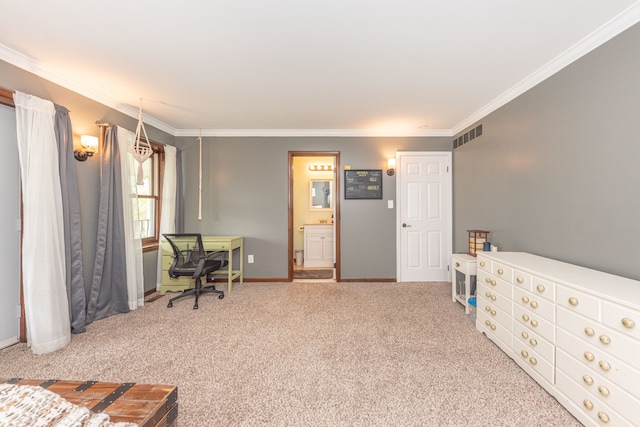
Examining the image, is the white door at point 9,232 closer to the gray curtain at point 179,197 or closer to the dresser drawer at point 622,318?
the gray curtain at point 179,197

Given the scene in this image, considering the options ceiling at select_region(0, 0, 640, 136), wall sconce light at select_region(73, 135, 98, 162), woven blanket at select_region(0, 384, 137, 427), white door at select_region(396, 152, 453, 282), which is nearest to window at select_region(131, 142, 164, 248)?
ceiling at select_region(0, 0, 640, 136)

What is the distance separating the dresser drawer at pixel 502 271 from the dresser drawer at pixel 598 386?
2.01 ft

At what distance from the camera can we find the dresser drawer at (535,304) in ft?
5.61

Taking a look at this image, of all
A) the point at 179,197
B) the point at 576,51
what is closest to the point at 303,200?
the point at 179,197

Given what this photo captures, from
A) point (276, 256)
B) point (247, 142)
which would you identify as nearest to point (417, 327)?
point (276, 256)

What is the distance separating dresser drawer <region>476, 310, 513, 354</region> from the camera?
6.99 ft

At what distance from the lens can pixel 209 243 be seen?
3.77 metres

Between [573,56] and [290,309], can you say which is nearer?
[573,56]

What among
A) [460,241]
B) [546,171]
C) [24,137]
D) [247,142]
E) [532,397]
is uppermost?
[247,142]

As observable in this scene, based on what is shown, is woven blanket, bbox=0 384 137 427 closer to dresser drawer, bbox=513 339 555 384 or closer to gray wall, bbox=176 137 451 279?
dresser drawer, bbox=513 339 555 384

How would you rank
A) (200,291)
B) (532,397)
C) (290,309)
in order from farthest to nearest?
(200,291) → (290,309) → (532,397)

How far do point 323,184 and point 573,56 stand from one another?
4308 mm

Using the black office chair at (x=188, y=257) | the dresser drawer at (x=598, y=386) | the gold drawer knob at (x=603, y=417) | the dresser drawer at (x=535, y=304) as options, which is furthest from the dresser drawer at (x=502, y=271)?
the black office chair at (x=188, y=257)

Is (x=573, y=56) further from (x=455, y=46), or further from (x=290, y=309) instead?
(x=290, y=309)
